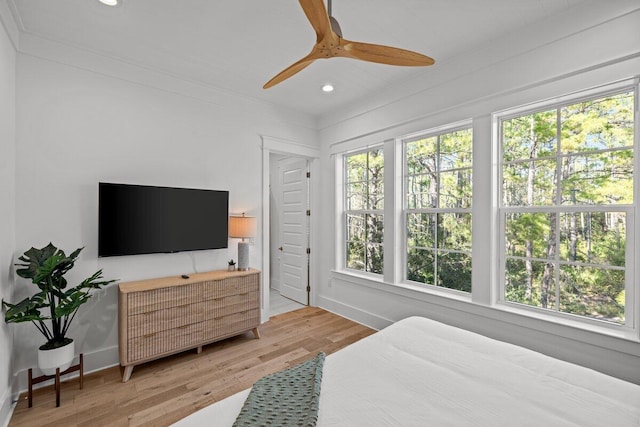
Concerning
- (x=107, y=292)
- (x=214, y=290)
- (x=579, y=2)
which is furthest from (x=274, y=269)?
(x=579, y=2)

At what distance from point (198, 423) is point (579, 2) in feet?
10.8

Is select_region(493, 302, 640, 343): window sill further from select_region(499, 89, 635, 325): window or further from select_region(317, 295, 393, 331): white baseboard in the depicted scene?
select_region(317, 295, 393, 331): white baseboard

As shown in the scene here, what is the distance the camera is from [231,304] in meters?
3.12

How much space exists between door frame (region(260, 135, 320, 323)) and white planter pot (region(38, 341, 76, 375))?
1931mm

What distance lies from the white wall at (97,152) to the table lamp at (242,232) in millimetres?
218

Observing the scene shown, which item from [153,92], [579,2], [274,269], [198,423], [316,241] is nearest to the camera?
[198,423]

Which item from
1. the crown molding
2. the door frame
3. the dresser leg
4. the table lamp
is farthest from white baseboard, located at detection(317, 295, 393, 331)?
the crown molding

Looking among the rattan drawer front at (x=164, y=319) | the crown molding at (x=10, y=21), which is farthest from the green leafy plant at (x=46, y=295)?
the crown molding at (x=10, y=21)

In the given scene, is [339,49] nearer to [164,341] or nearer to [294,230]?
[164,341]

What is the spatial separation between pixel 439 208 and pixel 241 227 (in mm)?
2128

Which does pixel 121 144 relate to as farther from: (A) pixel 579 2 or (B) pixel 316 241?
(A) pixel 579 2

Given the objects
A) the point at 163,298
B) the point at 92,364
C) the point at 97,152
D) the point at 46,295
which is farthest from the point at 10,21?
the point at 92,364

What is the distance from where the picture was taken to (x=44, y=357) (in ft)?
6.97

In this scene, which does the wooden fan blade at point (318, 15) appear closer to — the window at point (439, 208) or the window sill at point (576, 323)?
the window at point (439, 208)
